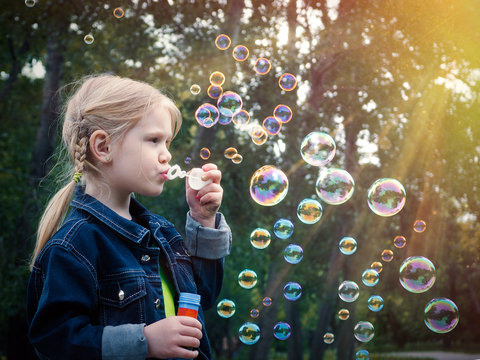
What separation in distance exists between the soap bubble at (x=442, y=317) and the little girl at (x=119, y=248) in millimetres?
2641

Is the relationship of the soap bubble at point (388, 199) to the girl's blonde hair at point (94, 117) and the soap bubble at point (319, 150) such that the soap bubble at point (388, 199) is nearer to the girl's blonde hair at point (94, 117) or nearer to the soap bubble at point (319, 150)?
the soap bubble at point (319, 150)

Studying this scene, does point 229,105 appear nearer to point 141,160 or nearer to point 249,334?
point 249,334

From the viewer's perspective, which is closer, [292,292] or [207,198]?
[207,198]

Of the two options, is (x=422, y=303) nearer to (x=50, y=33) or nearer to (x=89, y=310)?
(x=50, y=33)

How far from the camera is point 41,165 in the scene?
8.67 meters

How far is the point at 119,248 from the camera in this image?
184 centimetres

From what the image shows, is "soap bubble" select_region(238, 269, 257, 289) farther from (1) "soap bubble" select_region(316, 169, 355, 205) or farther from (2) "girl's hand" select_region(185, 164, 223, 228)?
(2) "girl's hand" select_region(185, 164, 223, 228)

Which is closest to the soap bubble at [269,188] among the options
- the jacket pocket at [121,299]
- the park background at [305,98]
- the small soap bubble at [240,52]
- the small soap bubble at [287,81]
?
the jacket pocket at [121,299]

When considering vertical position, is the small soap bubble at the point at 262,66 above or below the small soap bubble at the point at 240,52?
below

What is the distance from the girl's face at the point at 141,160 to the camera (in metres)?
1.90

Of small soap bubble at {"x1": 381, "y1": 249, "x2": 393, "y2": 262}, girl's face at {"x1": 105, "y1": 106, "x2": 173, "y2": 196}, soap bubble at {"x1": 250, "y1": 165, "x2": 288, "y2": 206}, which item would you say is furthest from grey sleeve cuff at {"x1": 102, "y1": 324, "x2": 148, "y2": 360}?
small soap bubble at {"x1": 381, "y1": 249, "x2": 393, "y2": 262}

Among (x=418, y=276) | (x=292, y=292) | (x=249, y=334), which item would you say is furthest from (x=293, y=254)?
(x=418, y=276)

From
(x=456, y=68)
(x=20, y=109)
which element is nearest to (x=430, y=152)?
(x=456, y=68)

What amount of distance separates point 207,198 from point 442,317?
2956 mm
